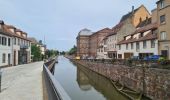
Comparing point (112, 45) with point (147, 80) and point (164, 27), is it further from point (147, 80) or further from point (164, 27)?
point (147, 80)

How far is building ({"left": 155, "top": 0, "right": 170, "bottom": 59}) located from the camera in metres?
30.7

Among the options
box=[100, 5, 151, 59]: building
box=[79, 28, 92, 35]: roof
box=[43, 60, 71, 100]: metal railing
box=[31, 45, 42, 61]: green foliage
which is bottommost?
box=[43, 60, 71, 100]: metal railing

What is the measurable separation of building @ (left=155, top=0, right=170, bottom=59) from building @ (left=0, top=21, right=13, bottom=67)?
80.3ft

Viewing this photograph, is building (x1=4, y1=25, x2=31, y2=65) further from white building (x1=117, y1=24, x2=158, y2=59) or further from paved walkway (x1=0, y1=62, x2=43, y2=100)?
paved walkway (x1=0, y1=62, x2=43, y2=100)

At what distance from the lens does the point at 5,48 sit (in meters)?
36.1

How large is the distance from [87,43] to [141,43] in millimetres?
82165

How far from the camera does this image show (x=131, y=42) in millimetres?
42781

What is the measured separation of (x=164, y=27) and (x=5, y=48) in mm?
25876

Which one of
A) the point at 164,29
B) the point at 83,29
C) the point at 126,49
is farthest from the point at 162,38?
the point at 83,29

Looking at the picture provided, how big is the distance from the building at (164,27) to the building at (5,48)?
80.3 feet

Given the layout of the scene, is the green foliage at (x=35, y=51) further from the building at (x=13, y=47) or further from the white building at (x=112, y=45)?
the white building at (x=112, y=45)

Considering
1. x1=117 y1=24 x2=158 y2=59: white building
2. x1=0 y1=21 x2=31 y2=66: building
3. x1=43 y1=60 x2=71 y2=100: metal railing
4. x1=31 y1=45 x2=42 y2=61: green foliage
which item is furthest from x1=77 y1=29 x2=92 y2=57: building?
x1=43 y1=60 x2=71 y2=100: metal railing

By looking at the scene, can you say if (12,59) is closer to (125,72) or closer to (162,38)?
(125,72)

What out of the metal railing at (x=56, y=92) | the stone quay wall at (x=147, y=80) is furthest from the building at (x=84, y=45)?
the metal railing at (x=56, y=92)
